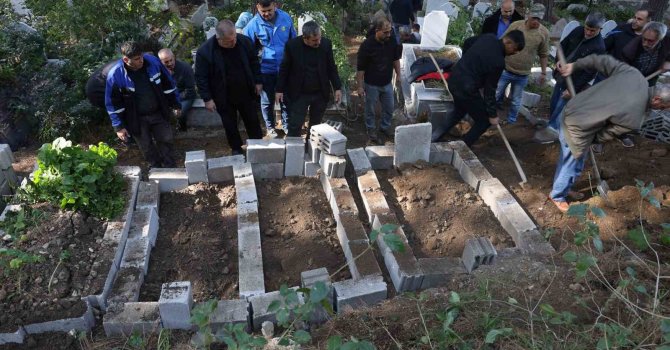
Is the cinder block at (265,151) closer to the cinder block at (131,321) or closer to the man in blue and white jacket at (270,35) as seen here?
the man in blue and white jacket at (270,35)

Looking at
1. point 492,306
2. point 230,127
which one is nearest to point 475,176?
point 492,306

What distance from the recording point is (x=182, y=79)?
20.0ft

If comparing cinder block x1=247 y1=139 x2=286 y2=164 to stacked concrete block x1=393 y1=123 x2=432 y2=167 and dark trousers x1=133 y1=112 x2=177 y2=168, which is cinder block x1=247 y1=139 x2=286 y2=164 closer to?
dark trousers x1=133 y1=112 x2=177 y2=168

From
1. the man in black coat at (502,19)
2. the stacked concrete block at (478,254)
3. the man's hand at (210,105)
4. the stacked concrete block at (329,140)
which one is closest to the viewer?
the stacked concrete block at (478,254)

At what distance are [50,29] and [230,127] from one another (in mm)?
3610

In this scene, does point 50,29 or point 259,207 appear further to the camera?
point 50,29

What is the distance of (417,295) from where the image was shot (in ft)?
12.2

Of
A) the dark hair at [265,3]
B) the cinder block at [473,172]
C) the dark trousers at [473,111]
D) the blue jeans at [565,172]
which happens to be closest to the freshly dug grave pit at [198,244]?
the dark hair at [265,3]

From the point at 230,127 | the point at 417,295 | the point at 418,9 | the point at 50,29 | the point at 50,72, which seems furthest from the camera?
the point at 418,9

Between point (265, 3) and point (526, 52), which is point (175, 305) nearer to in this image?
point (265, 3)

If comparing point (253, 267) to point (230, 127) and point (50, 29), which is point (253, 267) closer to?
point (230, 127)

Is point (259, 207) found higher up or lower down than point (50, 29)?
lower down

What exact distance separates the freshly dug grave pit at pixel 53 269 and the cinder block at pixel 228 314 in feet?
3.13

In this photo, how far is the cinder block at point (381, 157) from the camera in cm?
532
